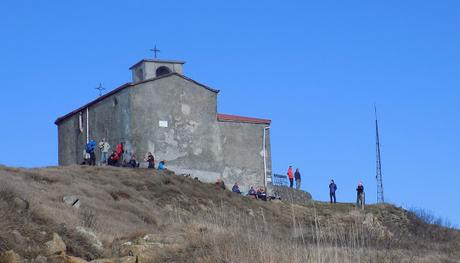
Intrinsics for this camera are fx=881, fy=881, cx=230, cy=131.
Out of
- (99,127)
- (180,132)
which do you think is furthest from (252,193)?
(99,127)

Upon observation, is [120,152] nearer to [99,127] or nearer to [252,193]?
[99,127]

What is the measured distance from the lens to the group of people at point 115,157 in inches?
1725

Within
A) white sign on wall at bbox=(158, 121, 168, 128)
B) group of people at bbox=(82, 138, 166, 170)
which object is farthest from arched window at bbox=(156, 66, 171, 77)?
group of people at bbox=(82, 138, 166, 170)

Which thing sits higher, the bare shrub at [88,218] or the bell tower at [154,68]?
the bell tower at [154,68]

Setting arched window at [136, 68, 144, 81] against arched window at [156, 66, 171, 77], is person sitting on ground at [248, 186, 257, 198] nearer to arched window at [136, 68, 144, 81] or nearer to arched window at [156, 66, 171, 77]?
→ arched window at [156, 66, 171, 77]

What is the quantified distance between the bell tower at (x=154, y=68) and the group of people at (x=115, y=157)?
5.89 m

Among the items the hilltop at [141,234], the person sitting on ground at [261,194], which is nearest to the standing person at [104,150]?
the person sitting on ground at [261,194]

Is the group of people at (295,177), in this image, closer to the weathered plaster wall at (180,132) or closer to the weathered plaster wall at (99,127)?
the weathered plaster wall at (180,132)

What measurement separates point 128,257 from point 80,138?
34.3m

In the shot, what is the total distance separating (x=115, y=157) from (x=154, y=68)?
8.97 m

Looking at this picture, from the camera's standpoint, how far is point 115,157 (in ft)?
146

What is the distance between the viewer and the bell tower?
51562 mm

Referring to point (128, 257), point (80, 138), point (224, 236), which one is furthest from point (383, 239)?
point (80, 138)

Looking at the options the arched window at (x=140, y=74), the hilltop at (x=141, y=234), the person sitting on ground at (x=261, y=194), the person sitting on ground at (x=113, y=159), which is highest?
the arched window at (x=140, y=74)
